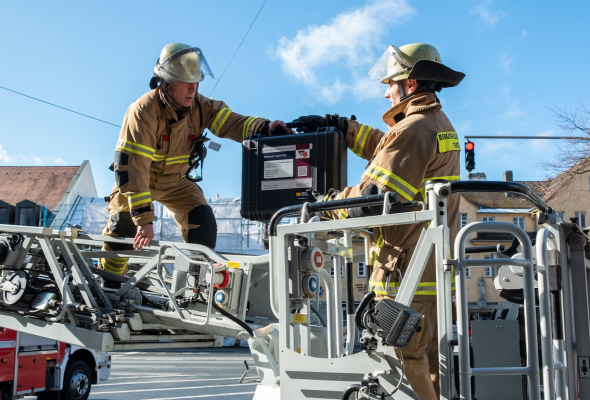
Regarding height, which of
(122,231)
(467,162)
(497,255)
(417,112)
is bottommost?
(497,255)

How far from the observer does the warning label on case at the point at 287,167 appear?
401cm

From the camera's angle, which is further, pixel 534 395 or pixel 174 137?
pixel 174 137

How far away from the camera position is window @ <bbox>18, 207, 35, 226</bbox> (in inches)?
1220

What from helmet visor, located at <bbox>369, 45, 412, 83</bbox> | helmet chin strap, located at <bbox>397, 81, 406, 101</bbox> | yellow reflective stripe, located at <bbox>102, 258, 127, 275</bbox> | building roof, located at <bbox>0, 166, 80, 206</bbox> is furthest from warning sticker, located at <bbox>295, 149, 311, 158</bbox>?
building roof, located at <bbox>0, 166, 80, 206</bbox>

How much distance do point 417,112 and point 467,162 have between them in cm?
994

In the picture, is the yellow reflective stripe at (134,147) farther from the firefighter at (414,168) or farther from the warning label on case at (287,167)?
the firefighter at (414,168)

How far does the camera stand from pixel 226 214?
2809cm

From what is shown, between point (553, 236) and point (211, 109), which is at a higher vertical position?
point (211, 109)

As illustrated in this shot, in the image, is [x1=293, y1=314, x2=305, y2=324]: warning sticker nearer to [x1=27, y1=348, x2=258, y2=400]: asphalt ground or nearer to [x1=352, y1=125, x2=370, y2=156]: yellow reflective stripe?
[x1=352, y1=125, x2=370, y2=156]: yellow reflective stripe

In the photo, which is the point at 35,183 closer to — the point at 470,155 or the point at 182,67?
the point at 470,155

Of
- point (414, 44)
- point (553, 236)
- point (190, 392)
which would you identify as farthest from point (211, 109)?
point (190, 392)

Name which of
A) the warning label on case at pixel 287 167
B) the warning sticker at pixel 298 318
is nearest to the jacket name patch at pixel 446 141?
the warning sticker at pixel 298 318

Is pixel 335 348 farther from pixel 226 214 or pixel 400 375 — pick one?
pixel 226 214

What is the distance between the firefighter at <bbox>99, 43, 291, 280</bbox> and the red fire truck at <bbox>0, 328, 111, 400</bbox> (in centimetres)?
482
